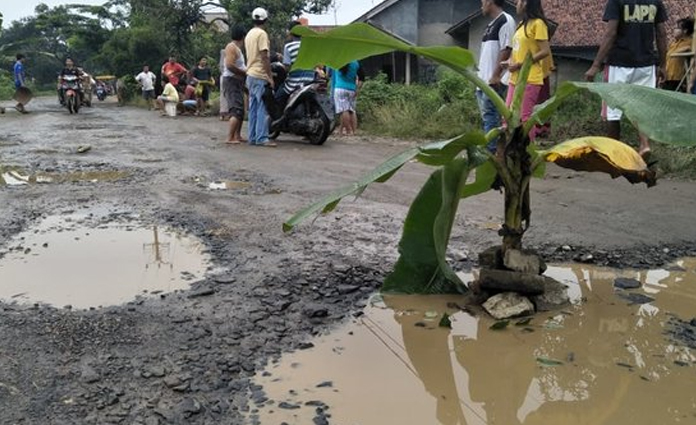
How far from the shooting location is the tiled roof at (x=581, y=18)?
18141mm

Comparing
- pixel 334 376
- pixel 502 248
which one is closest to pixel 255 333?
pixel 334 376

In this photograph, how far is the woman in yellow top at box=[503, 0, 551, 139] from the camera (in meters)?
4.86

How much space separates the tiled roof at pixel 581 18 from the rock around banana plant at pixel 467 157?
1764cm

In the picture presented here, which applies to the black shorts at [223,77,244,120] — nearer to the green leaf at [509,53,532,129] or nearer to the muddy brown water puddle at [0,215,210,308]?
the muddy brown water puddle at [0,215,210,308]

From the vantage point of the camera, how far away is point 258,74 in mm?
7824

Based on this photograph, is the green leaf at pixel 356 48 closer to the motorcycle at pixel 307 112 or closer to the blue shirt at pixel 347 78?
the motorcycle at pixel 307 112

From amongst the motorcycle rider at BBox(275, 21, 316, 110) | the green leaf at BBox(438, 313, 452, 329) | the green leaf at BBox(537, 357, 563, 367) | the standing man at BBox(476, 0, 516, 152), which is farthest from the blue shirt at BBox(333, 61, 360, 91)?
the green leaf at BBox(537, 357, 563, 367)

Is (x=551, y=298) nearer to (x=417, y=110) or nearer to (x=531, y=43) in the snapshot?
(x=531, y=43)

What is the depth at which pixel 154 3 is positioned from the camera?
89.1ft

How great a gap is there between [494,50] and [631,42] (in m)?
1.15

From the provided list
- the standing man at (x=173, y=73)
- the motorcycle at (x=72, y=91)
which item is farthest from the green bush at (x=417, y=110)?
the motorcycle at (x=72, y=91)

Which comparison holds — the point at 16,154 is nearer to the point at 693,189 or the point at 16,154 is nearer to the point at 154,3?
the point at 693,189

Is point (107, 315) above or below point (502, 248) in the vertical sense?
below

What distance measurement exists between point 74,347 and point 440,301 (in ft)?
4.73
